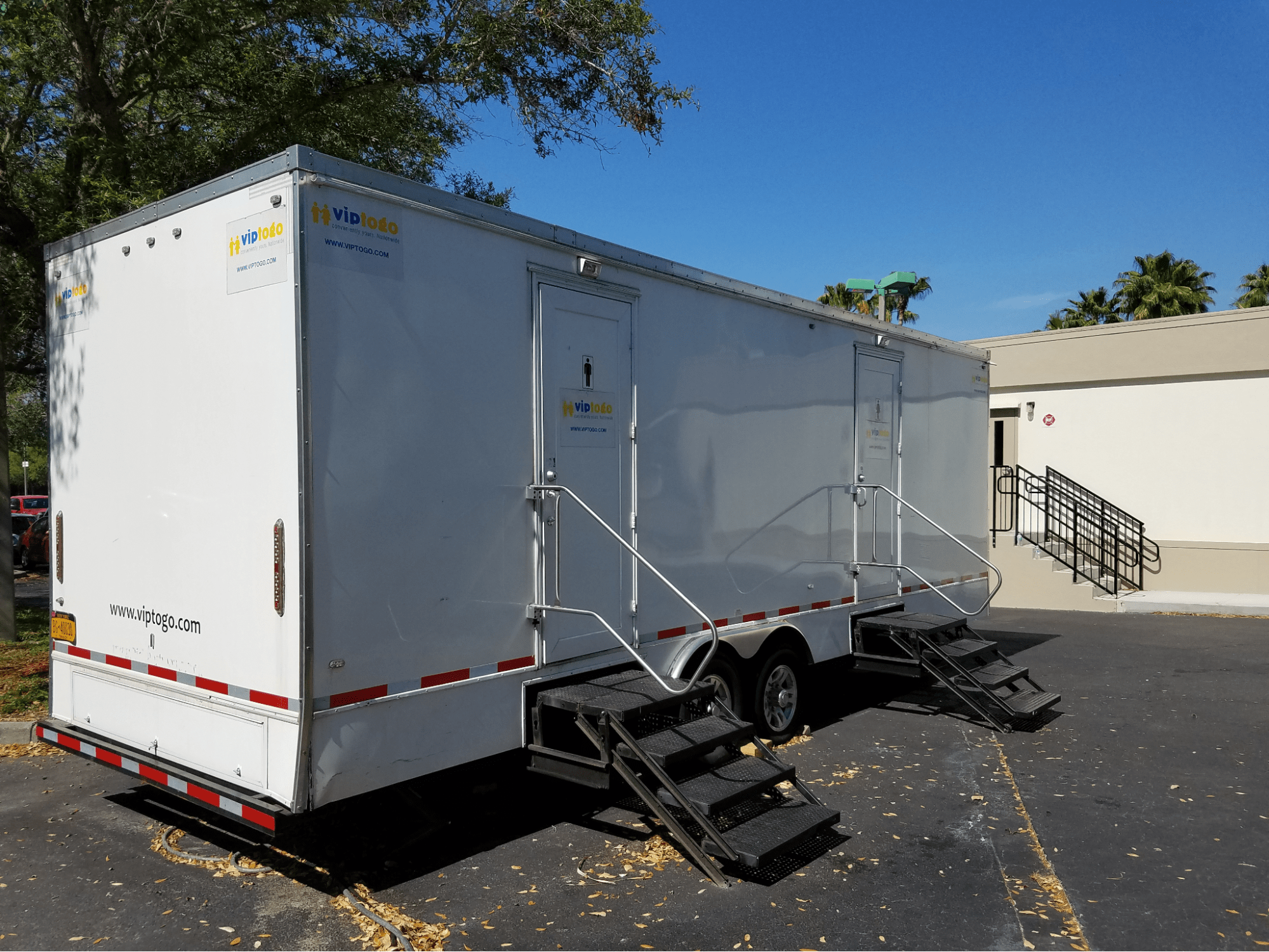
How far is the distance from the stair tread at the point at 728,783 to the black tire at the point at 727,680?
30.2 inches

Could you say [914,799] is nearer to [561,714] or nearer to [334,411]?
[561,714]

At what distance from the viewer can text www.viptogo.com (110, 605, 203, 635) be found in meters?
4.48

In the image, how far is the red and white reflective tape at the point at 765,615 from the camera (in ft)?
19.3

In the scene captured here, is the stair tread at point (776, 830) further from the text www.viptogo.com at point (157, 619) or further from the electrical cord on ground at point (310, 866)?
the text www.viptogo.com at point (157, 619)

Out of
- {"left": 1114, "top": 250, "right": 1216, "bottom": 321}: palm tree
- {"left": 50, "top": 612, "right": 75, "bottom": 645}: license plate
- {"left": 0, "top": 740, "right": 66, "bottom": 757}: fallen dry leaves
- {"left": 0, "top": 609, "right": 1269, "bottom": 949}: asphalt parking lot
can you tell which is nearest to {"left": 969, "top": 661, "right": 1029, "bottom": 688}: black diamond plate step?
{"left": 0, "top": 609, "right": 1269, "bottom": 949}: asphalt parking lot

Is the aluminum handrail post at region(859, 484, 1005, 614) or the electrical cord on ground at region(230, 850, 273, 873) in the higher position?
the aluminum handrail post at region(859, 484, 1005, 614)

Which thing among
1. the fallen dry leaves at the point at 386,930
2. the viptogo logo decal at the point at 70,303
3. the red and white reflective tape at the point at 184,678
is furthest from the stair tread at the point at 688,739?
the viptogo logo decal at the point at 70,303

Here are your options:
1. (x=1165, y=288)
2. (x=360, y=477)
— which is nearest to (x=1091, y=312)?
(x=1165, y=288)

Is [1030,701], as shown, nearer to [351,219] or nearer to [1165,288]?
[351,219]

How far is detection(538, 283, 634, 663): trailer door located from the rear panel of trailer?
Answer: 1413mm

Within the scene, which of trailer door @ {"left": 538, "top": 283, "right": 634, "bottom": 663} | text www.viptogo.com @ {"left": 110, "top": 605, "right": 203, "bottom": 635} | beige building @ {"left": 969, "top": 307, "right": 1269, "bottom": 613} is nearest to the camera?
text www.viptogo.com @ {"left": 110, "top": 605, "right": 203, "bottom": 635}

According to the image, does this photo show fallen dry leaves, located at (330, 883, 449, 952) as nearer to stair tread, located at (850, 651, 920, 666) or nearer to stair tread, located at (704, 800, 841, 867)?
stair tread, located at (704, 800, 841, 867)

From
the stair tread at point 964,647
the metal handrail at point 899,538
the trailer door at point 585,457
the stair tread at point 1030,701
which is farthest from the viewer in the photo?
the metal handrail at point 899,538

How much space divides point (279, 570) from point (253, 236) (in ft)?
4.67
